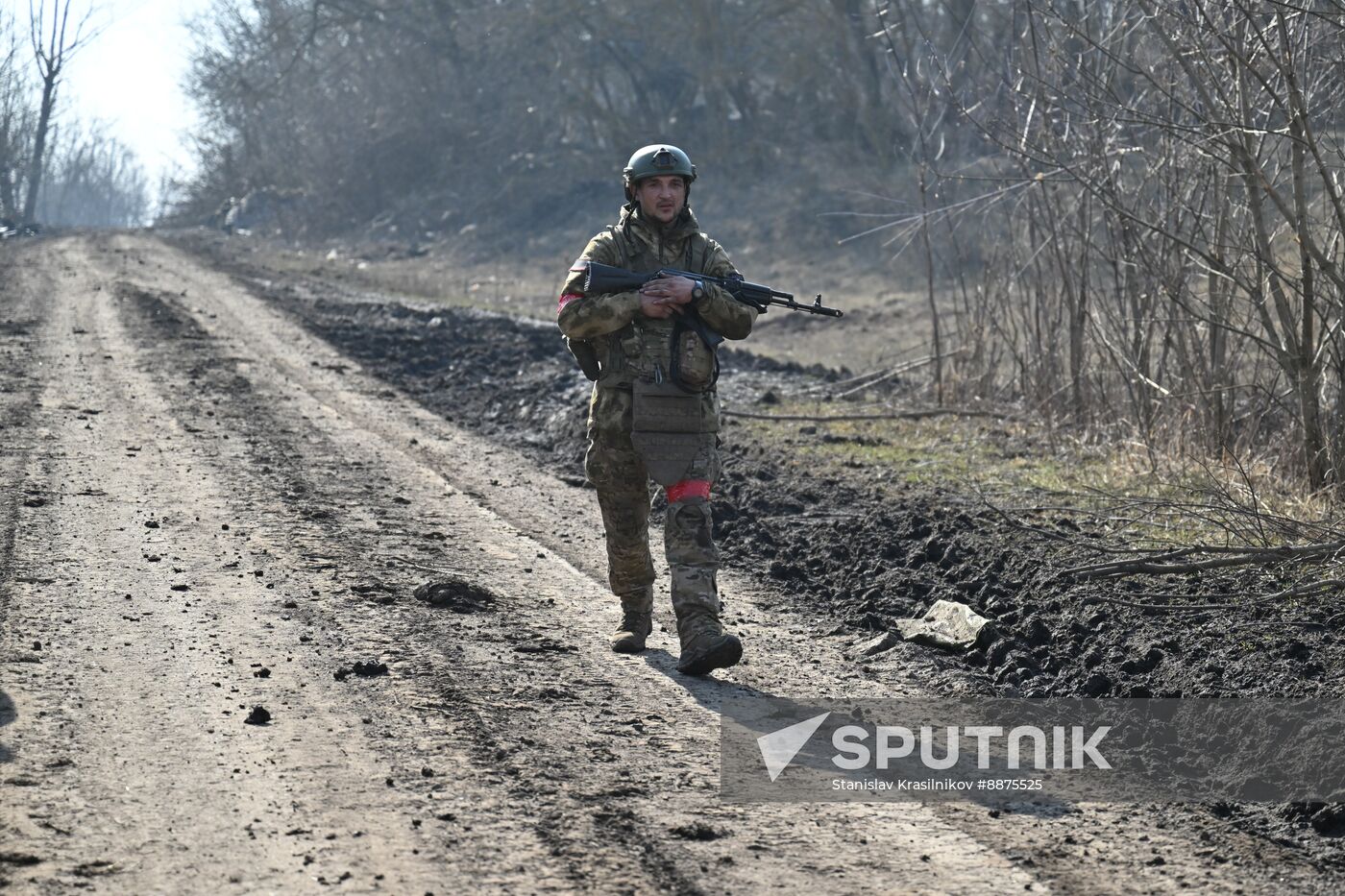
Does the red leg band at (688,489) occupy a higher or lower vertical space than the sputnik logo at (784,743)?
higher

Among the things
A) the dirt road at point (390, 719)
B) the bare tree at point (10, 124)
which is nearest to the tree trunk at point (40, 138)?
the bare tree at point (10, 124)

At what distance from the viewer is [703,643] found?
16.5 ft

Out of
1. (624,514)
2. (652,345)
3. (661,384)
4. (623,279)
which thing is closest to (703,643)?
(624,514)

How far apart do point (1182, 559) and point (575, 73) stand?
111ft

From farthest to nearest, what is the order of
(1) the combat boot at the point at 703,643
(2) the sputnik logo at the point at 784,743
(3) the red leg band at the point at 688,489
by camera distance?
(3) the red leg band at the point at 688,489
(1) the combat boot at the point at 703,643
(2) the sputnik logo at the point at 784,743

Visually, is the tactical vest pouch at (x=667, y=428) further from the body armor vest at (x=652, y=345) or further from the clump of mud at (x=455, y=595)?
the clump of mud at (x=455, y=595)

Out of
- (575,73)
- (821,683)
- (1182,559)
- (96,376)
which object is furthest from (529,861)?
(575,73)

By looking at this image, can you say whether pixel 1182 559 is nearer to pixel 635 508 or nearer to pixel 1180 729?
pixel 1180 729

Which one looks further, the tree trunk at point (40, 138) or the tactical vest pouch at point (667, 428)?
the tree trunk at point (40, 138)

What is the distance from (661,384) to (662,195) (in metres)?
0.67

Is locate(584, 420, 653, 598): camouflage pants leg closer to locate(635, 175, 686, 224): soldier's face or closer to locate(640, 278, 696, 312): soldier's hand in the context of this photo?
locate(640, 278, 696, 312): soldier's hand

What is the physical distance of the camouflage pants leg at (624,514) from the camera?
541 centimetres

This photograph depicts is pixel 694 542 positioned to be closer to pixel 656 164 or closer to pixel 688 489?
pixel 688 489

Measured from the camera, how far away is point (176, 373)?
1242cm
